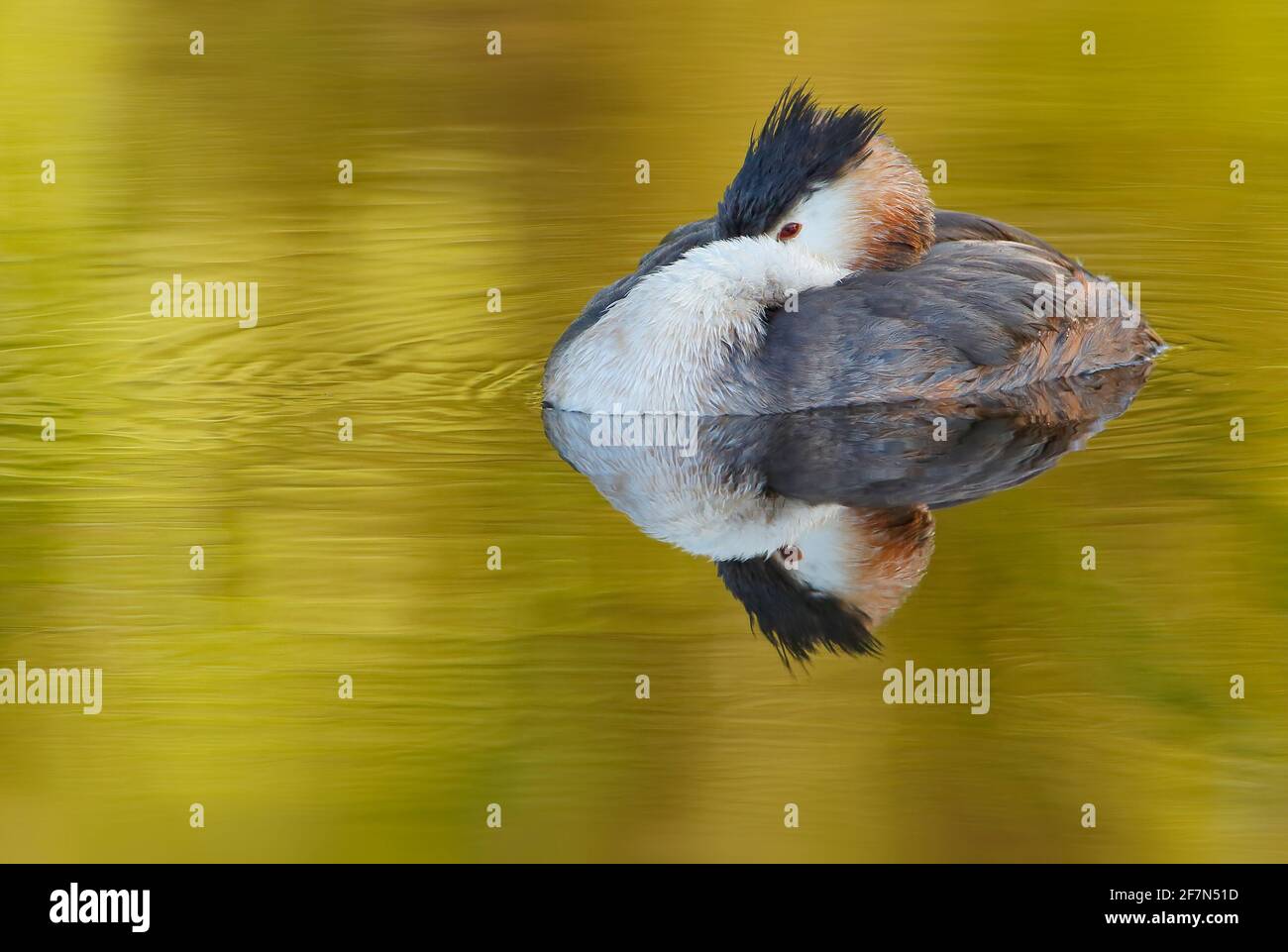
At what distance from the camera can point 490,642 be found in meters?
7.13

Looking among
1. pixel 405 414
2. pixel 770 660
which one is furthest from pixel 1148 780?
pixel 405 414

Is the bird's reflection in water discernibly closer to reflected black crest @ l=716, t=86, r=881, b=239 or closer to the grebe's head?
the grebe's head

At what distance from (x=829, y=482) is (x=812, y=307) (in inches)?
54.1

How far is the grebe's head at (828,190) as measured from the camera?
9.60m

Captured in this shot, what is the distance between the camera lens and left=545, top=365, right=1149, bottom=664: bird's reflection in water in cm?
746

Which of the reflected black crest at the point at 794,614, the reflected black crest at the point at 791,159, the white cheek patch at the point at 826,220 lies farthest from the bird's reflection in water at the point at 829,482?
the reflected black crest at the point at 791,159

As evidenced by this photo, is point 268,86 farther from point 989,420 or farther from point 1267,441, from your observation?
point 1267,441

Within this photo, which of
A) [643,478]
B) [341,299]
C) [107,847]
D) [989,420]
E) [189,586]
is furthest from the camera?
[341,299]

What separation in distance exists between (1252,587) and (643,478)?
2465mm

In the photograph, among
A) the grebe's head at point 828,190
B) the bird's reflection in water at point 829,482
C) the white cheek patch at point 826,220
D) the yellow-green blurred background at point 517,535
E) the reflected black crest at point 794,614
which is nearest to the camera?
the yellow-green blurred background at point 517,535

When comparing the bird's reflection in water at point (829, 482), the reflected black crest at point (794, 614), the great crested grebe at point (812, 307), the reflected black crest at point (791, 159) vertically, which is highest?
the reflected black crest at point (791, 159)

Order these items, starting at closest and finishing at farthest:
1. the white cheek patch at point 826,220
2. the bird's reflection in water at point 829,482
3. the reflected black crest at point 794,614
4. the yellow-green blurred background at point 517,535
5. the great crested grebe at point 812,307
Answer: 1. the yellow-green blurred background at point 517,535
2. the reflected black crest at point 794,614
3. the bird's reflection in water at point 829,482
4. the great crested grebe at point 812,307
5. the white cheek patch at point 826,220

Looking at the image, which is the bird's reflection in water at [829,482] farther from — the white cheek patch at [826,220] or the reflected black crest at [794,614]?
the white cheek patch at [826,220]

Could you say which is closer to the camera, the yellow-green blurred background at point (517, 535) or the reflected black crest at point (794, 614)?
the yellow-green blurred background at point (517, 535)
